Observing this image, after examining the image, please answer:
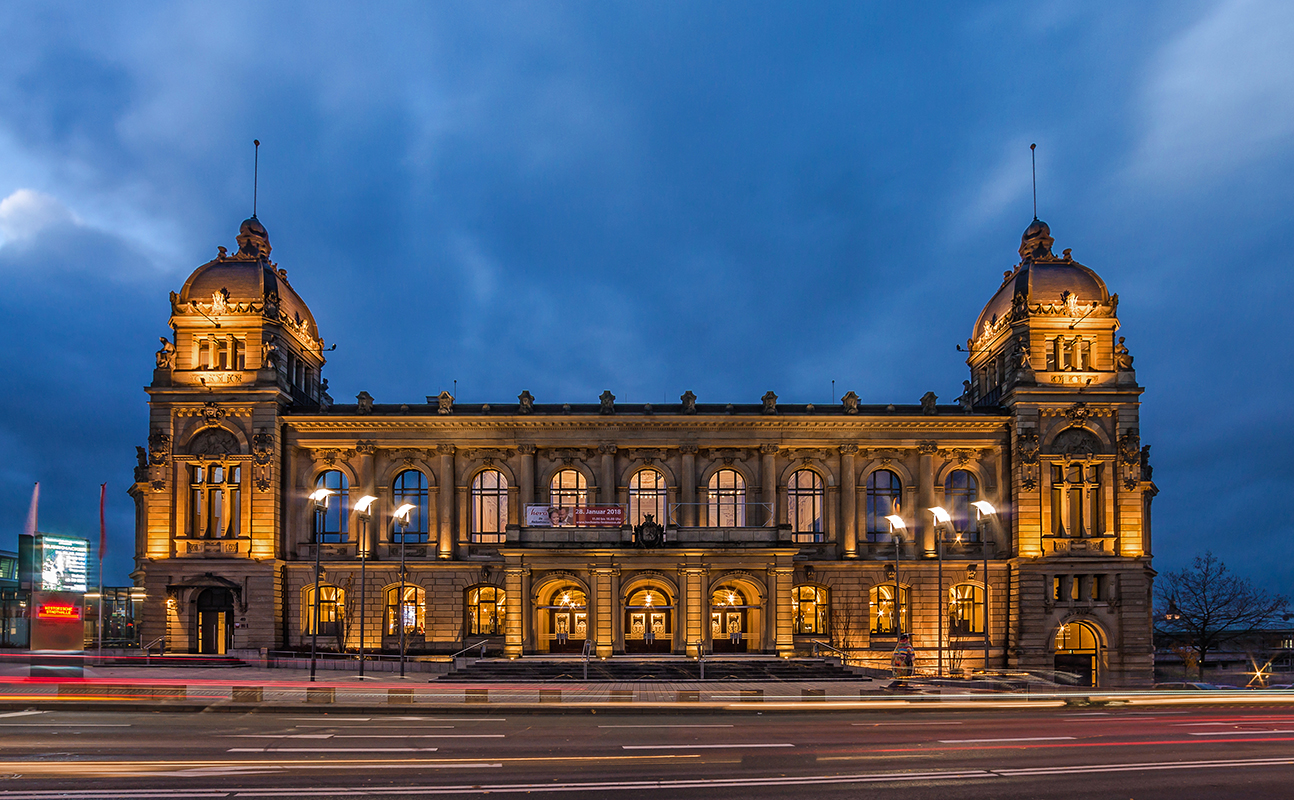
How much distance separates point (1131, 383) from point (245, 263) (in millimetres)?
51608

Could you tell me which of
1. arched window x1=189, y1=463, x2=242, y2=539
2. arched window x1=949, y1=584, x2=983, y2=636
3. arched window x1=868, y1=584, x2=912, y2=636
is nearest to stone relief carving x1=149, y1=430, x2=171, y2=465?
arched window x1=189, y1=463, x2=242, y2=539

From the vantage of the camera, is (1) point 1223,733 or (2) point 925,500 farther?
(2) point 925,500

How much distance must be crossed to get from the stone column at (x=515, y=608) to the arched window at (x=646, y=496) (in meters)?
Answer: 9.04

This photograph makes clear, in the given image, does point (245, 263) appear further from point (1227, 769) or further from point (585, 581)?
point (1227, 769)

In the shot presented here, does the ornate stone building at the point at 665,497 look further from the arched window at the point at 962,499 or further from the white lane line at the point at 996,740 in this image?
the white lane line at the point at 996,740

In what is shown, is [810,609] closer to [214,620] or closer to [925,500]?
[925,500]

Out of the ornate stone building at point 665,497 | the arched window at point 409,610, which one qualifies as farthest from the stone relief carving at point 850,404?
the arched window at point 409,610

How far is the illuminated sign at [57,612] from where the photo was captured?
41188mm

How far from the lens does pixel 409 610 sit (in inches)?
2153

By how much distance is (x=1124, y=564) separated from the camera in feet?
175

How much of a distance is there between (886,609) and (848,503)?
6479 mm

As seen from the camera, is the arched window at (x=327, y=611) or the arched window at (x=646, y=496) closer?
the arched window at (x=327, y=611)

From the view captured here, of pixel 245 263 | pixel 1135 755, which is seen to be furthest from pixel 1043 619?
pixel 245 263

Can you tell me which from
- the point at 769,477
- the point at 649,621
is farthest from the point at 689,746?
the point at 769,477
